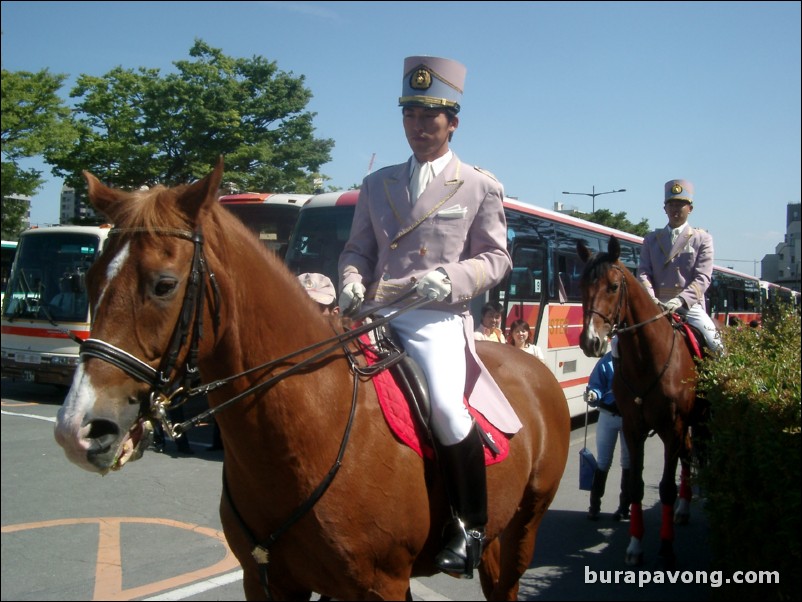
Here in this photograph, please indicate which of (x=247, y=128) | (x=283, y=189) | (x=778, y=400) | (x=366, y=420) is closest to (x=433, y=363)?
(x=366, y=420)

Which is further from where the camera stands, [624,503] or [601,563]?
[624,503]

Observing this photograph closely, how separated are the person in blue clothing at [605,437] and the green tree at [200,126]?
12336 mm

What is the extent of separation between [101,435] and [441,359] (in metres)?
1.35

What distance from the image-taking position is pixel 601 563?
Answer: 5.59 m

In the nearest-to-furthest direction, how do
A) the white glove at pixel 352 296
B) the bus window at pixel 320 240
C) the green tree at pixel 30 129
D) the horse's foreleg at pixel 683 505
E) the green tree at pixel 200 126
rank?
the white glove at pixel 352 296
the horse's foreleg at pixel 683 505
the bus window at pixel 320 240
the green tree at pixel 30 129
the green tree at pixel 200 126

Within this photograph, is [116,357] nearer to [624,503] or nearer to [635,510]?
[635,510]

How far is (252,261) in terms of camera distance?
2.43 metres

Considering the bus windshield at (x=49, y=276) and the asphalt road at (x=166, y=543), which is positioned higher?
the bus windshield at (x=49, y=276)

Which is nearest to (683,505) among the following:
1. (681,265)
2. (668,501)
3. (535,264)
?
(668,501)

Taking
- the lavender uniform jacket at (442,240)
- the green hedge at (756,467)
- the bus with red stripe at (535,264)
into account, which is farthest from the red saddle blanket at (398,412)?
the bus with red stripe at (535,264)

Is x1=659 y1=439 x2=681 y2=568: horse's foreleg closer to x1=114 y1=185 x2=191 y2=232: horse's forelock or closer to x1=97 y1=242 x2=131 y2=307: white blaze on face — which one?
x1=114 y1=185 x2=191 y2=232: horse's forelock

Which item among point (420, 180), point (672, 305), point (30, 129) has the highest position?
point (30, 129)

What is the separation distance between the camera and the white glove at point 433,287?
2.66m

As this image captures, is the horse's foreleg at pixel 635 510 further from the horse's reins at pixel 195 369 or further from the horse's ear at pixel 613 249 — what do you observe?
the horse's reins at pixel 195 369
